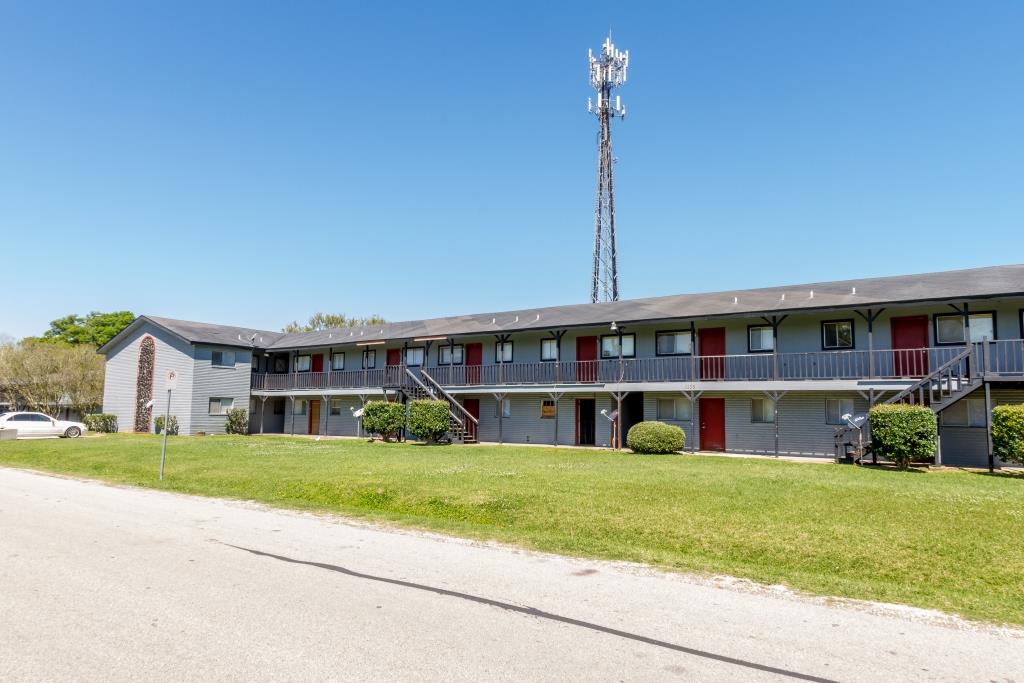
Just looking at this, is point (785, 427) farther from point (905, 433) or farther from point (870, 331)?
point (905, 433)

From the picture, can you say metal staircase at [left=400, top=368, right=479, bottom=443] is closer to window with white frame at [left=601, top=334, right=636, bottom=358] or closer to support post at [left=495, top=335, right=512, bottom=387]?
support post at [left=495, top=335, right=512, bottom=387]

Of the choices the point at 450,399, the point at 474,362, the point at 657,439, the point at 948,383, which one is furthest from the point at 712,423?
the point at 474,362

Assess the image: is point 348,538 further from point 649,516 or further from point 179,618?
point 649,516

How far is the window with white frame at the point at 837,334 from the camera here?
75.7ft

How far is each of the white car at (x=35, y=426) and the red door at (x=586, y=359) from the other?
2644 cm

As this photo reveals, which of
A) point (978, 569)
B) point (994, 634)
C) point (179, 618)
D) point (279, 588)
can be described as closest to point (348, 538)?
point (279, 588)

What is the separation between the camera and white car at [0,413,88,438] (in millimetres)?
32094

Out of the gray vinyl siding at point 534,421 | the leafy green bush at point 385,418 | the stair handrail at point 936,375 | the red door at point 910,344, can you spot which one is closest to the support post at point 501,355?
the gray vinyl siding at point 534,421

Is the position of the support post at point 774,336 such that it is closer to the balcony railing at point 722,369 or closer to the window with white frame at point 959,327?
the balcony railing at point 722,369

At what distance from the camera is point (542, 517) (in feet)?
36.3

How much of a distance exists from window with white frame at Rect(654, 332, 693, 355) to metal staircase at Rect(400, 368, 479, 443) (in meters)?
8.75

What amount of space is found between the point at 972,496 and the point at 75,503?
54.5 ft

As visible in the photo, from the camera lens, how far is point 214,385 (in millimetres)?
38500

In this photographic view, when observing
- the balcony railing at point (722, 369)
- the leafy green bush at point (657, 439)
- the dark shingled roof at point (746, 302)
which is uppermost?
the dark shingled roof at point (746, 302)
